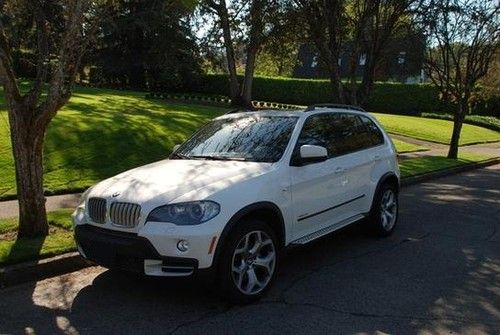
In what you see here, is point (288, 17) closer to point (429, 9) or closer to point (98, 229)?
point (429, 9)

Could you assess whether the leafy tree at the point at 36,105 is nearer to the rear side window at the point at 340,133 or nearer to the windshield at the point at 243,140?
the windshield at the point at 243,140

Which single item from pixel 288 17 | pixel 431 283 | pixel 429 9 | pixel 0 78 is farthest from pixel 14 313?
pixel 429 9

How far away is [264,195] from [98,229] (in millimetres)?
1478

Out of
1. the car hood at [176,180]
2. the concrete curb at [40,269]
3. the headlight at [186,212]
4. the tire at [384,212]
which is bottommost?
the concrete curb at [40,269]

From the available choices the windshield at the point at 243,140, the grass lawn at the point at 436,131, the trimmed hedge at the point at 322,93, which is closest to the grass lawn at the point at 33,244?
the windshield at the point at 243,140

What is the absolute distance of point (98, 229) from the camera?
16.7ft

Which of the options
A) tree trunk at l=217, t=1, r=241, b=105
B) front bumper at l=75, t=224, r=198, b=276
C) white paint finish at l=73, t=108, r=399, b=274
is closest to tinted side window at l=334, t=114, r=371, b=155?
white paint finish at l=73, t=108, r=399, b=274

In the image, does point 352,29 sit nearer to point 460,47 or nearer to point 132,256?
point 460,47

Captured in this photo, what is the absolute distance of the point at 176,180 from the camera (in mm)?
5133

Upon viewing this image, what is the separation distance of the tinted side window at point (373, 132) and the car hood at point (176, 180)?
8.11ft

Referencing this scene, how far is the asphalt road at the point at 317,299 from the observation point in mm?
4520

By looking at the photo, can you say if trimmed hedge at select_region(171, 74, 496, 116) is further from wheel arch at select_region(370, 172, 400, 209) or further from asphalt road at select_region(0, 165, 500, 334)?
asphalt road at select_region(0, 165, 500, 334)

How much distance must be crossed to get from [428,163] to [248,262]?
42.7 ft

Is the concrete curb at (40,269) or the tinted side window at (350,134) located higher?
the tinted side window at (350,134)
